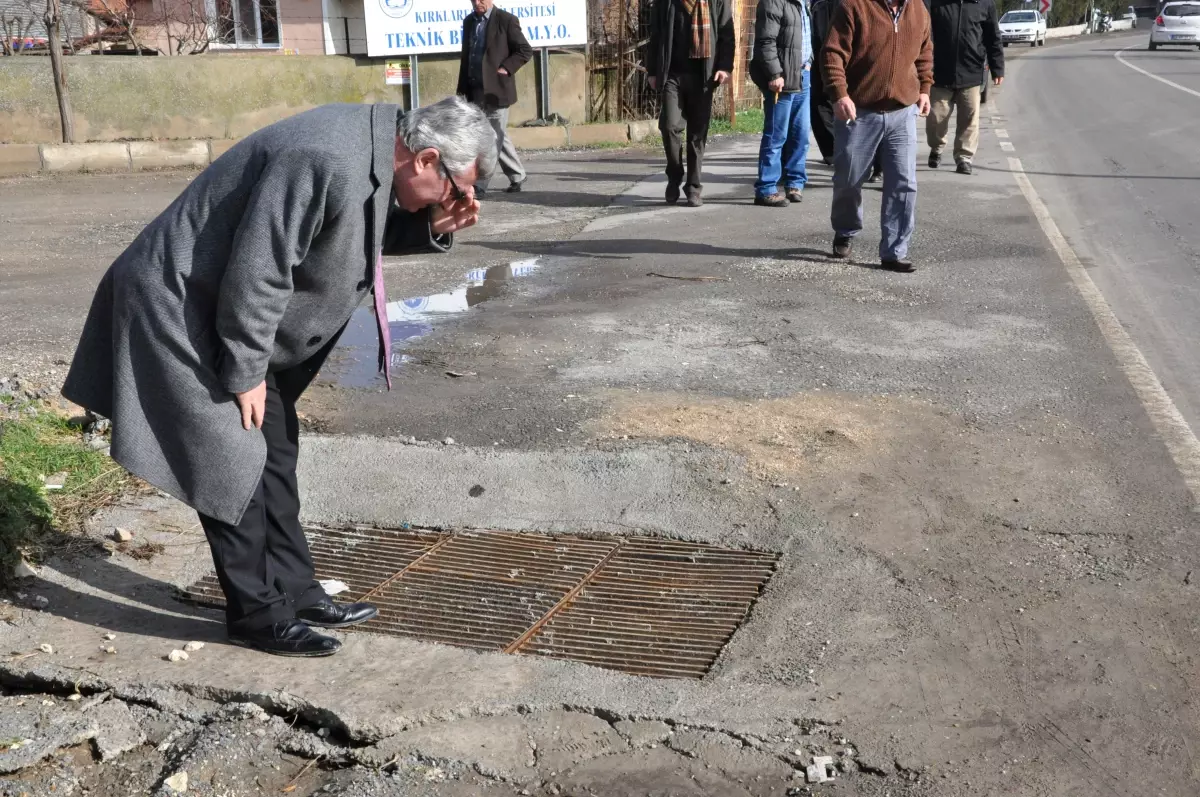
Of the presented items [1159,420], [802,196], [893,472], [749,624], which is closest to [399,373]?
[893,472]

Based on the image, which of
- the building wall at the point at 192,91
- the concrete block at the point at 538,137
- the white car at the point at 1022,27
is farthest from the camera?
the white car at the point at 1022,27

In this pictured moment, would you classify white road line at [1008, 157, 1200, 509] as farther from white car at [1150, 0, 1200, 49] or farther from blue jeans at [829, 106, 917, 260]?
white car at [1150, 0, 1200, 49]

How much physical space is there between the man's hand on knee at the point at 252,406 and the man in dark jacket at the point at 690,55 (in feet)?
24.1

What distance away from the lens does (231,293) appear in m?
2.98

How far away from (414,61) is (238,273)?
1434cm

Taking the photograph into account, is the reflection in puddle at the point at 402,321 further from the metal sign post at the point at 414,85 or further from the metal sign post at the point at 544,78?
the metal sign post at the point at 544,78

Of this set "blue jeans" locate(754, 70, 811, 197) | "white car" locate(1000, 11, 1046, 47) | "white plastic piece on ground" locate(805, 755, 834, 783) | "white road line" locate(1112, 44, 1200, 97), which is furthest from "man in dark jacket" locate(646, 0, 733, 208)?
"white car" locate(1000, 11, 1046, 47)

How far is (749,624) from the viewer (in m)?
3.65

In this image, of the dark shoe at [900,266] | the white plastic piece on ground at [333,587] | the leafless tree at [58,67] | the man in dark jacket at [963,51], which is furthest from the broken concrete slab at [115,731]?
the leafless tree at [58,67]

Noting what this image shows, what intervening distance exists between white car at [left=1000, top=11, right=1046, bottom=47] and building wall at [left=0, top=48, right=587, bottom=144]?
42302mm

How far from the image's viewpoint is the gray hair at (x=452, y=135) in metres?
3.05

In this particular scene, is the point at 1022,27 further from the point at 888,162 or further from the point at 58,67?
the point at 888,162

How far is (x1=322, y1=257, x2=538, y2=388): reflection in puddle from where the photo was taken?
6.14 metres

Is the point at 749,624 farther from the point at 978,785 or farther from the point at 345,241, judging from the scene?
the point at 345,241
